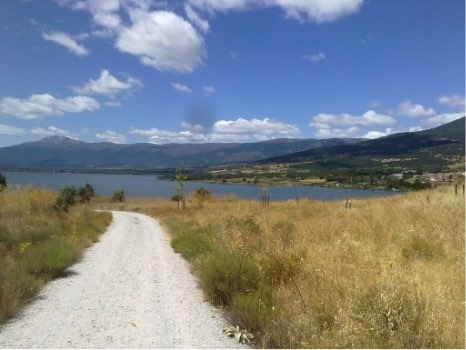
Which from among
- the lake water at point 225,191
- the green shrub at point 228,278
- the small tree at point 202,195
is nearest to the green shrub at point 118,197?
the lake water at point 225,191

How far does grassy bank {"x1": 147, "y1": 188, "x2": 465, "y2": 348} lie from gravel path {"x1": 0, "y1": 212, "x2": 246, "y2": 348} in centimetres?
67

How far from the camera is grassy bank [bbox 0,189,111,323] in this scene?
7.95m

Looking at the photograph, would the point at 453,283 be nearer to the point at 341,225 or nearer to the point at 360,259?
the point at 360,259

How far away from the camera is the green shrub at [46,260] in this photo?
33.6 ft

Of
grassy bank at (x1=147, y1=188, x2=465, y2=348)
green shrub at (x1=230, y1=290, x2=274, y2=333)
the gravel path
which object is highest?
grassy bank at (x1=147, y1=188, x2=465, y2=348)

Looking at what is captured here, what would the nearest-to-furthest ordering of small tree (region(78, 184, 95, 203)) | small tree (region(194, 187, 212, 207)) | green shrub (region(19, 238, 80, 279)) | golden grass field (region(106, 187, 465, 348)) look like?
golden grass field (region(106, 187, 465, 348)) → green shrub (region(19, 238, 80, 279)) → small tree (region(194, 187, 212, 207)) → small tree (region(78, 184, 95, 203))

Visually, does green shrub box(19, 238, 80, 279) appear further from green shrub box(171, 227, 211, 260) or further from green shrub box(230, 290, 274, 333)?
green shrub box(230, 290, 274, 333)

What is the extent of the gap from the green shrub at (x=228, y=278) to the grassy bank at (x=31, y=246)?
3373 mm

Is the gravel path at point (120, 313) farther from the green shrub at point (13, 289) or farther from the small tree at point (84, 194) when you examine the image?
the small tree at point (84, 194)

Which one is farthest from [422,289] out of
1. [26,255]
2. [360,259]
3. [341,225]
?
[26,255]

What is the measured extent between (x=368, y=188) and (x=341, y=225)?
214ft

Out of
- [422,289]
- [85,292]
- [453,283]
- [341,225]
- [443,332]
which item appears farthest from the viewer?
[341,225]

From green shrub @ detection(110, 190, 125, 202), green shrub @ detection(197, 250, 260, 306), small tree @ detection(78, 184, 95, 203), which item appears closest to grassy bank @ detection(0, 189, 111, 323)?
green shrub @ detection(197, 250, 260, 306)

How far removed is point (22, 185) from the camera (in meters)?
25.6
